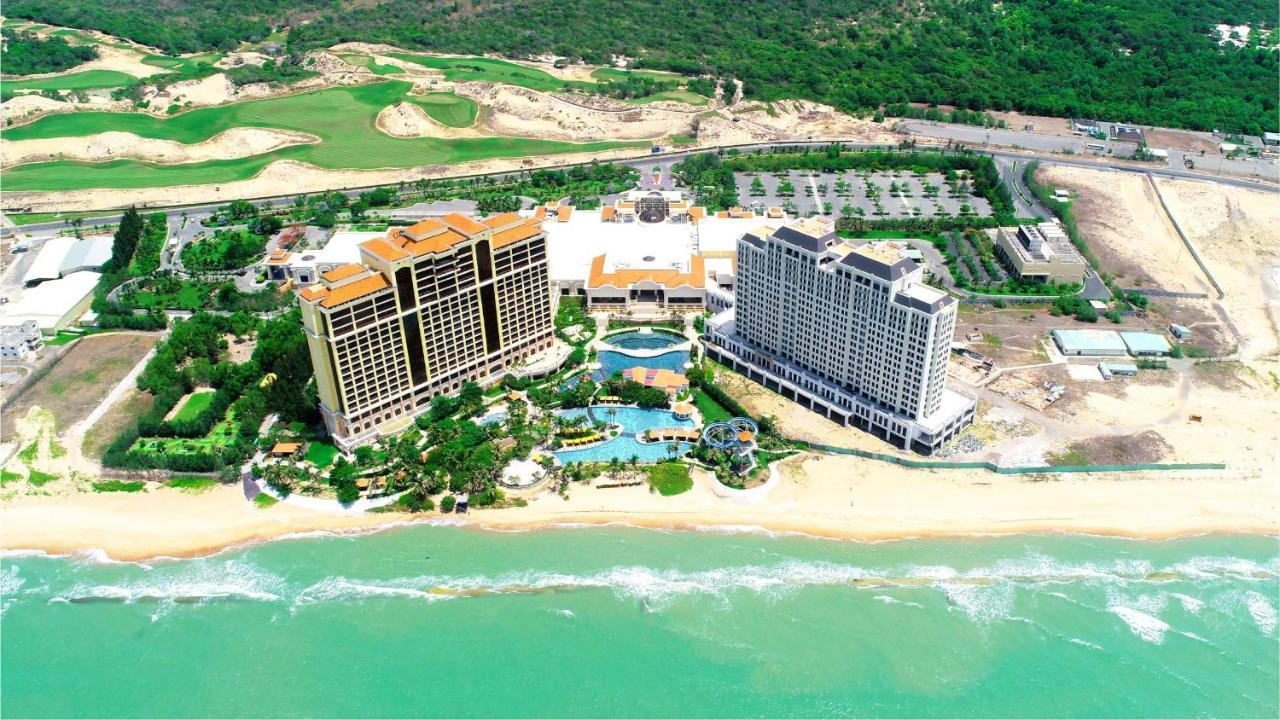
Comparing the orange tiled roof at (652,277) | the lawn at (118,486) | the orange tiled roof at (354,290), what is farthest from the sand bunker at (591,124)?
the lawn at (118,486)

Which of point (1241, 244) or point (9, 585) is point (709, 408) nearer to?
point (9, 585)

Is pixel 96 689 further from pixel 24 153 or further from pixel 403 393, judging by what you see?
pixel 24 153

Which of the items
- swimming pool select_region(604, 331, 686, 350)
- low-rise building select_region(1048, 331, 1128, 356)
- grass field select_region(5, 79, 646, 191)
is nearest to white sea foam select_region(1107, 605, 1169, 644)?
low-rise building select_region(1048, 331, 1128, 356)

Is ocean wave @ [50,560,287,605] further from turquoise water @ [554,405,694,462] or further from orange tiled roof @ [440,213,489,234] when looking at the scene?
orange tiled roof @ [440,213,489,234]

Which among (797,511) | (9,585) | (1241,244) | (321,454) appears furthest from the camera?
(1241,244)

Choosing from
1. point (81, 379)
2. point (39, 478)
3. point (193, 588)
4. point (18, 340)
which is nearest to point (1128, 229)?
point (193, 588)

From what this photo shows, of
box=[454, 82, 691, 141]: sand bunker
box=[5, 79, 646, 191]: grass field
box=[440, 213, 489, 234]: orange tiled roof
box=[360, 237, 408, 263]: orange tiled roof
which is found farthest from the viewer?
box=[454, 82, 691, 141]: sand bunker

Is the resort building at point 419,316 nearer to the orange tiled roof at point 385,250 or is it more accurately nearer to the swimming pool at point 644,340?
the orange tiled roof at point 385,250
